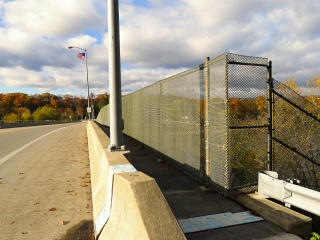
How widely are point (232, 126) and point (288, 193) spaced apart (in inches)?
59.1

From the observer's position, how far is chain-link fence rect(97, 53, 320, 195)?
4.66 metres

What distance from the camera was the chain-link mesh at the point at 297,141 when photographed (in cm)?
606

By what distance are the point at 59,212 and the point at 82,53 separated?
106 feet

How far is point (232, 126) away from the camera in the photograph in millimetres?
4750

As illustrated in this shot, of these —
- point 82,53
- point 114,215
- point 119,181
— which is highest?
point 82,53

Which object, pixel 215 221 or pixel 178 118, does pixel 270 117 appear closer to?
pixel 178 118

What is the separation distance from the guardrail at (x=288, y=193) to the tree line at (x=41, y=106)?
91.1 metres

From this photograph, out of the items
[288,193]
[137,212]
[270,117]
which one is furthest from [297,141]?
[137,212]

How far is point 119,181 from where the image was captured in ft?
9.91

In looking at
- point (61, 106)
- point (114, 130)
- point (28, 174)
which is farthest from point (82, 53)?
point (61, 106)

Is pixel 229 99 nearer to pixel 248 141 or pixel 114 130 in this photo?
pixel 248 141

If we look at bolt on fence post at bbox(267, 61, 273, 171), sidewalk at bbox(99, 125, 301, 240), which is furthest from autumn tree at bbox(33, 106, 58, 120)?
bolt on fence post at bbox(267, 61, 273, 171)

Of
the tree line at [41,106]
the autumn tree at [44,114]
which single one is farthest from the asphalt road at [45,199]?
the autumn tree at [44,114]

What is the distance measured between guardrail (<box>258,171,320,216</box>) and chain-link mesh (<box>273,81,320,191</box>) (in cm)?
154
